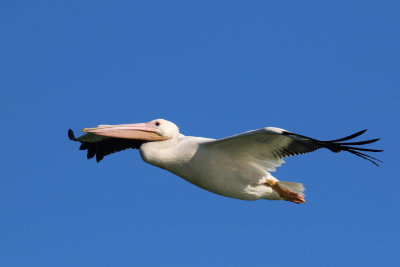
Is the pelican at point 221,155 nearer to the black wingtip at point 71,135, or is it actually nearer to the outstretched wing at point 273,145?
the outstretched wing at point 273,145

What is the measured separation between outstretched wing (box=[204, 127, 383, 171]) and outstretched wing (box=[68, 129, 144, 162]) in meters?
2.74

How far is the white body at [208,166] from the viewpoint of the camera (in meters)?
9.11

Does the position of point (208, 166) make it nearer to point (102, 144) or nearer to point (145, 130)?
point (145, 130)

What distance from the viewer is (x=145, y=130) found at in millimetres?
9469

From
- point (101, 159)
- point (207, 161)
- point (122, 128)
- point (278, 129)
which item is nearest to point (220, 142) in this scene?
point (207, 161)

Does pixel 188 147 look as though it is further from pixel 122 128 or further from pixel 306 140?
pixel 306 140

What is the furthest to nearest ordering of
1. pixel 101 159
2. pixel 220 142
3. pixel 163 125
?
pixel 101 159 → pixel 163 125 → pixel 220 142

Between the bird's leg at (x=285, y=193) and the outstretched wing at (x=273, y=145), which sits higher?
the outstretched wing at (x=273, y=145)

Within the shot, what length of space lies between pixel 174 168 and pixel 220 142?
33.5 inches

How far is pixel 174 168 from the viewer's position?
9.20 m

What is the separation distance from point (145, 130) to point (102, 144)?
2334mm

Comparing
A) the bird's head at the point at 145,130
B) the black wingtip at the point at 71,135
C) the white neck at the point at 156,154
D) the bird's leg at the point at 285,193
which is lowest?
the bird's leg at the point at 285,193

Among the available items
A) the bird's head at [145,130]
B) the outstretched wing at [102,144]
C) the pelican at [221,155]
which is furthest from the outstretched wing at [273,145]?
the outstretched wing at [102,144]

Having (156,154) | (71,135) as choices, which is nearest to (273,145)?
(156,154)
